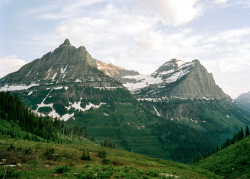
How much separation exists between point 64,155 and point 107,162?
10.3 metres

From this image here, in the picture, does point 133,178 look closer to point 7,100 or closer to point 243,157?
point 243,157

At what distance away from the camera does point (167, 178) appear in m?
31.3

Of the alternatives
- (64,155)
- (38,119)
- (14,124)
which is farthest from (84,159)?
(38,119)

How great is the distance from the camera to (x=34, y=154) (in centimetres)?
3606

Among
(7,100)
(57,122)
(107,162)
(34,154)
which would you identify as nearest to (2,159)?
(34,154)

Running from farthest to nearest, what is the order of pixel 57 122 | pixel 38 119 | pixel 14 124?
pixel 57 122 < pixel 38 119 < pixel 14 124

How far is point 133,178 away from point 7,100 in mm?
106561

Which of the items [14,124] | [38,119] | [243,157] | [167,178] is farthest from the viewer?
[38,119]

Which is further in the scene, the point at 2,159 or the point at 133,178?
the point at 2,159

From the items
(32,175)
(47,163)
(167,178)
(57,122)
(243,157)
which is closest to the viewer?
(32,175)

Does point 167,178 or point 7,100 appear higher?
point 7,100

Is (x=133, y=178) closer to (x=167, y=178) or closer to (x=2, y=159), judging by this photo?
(x=167, y=178)

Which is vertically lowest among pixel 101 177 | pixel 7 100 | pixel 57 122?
pixel 57 122

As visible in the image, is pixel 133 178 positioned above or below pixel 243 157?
above
